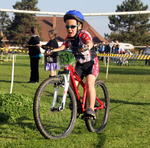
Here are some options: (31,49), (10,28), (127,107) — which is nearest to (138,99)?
(127,107)

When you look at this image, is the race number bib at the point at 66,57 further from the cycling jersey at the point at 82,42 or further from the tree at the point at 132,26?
the tree at the point at 132,26

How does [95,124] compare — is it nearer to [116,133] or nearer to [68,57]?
[116,133]

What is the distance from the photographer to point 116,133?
4980 millimetres

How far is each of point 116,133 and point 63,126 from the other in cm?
86

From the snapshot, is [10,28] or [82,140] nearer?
[82,140]

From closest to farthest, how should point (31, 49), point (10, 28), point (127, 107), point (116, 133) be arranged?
point (116, 133), point (127, 107), point (31, 49), point (10, 28)

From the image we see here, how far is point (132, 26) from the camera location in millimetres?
73312

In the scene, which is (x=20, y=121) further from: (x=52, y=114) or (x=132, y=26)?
(x=132, y=26)

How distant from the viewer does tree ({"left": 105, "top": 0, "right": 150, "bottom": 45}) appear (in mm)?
72250

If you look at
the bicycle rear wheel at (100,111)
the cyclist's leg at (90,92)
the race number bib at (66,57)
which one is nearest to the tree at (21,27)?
the bicycle rear wheel at (100,111)

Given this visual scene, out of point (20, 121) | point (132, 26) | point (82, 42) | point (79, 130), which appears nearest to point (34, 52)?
point (20, 121)

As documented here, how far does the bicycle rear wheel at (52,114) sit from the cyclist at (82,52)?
30cm

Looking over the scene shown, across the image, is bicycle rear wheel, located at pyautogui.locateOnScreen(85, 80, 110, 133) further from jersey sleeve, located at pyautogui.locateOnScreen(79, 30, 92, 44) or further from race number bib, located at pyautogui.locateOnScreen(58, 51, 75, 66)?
race number bib, located at pyautogui.locateOnScreen(58, 51, 75, 66)

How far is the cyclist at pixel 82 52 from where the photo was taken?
4.60 metres
